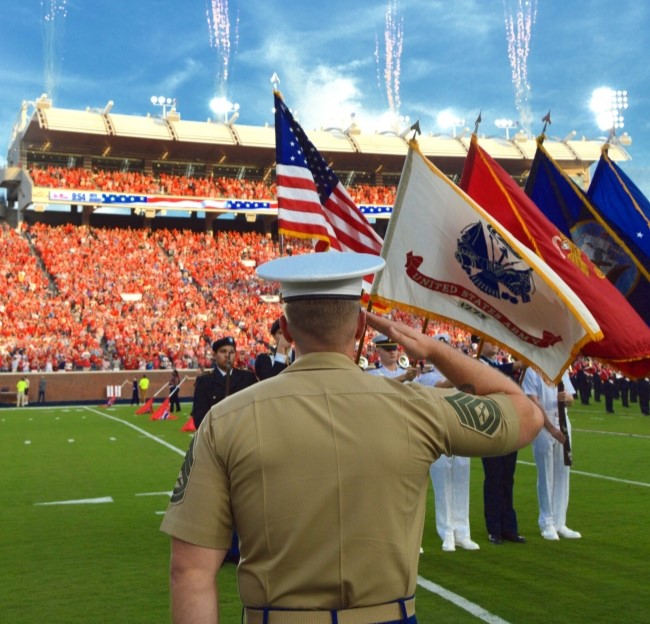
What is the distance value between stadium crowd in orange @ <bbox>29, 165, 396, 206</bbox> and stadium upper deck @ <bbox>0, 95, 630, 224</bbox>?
0.85 metres

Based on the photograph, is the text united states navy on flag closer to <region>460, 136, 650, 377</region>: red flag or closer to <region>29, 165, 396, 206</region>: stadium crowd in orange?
<region>460, 136, 650, 377</region>: red flag

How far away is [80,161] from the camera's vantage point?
2271 inches

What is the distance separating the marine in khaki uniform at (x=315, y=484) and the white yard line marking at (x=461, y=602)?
147 inches

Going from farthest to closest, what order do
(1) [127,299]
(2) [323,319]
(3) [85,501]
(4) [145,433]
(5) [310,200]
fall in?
(1) [127,299] < (4) [145,433] < (3) [85,501] < (5) [310,200] < (2) [323,319]

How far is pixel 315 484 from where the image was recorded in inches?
80.4

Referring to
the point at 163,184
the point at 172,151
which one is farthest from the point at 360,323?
the point at 172,151

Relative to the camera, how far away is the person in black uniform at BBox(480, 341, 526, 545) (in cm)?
811

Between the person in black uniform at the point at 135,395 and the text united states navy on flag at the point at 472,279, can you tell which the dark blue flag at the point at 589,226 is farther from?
the person in black uniform at the point at 135,395

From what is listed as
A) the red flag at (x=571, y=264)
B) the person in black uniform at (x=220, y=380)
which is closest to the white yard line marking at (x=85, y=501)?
the person in black uniform at (x=220, y=380)

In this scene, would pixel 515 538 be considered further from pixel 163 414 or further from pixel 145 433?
pixel 163 414

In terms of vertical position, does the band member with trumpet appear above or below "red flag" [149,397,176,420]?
above

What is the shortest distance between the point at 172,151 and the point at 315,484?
194 feet

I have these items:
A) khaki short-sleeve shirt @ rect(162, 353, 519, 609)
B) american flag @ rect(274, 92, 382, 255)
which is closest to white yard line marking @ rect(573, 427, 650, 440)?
american flag @ rect(274, 92, 382, 255)

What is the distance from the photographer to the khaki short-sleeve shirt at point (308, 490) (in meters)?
2.03
